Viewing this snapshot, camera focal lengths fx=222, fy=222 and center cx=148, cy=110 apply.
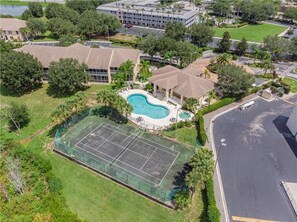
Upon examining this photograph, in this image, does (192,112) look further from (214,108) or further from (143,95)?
(143,95)

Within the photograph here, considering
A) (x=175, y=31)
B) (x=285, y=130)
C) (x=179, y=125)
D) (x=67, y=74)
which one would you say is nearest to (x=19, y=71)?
(x=67, y=74)

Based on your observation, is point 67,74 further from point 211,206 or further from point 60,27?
point 60,27

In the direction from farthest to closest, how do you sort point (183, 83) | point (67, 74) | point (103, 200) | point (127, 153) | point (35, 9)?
1. point (35, 9)
2. point (183, 83)
3. point (67, 74)
4. point (127, 153)
5. point (103, 200)

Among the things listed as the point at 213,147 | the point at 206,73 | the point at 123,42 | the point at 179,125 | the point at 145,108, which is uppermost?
the point at 123,42

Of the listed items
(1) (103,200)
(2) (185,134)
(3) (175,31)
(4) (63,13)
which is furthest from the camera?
(4) (63,13)

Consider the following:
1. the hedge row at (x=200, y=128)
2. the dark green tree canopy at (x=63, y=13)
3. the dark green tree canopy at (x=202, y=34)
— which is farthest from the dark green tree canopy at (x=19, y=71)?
the dark green tree canopy at (x=202, y=34)

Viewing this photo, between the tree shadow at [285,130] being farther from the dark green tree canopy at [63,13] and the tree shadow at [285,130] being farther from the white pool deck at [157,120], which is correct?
the dark green tree canopy at [63,13]
